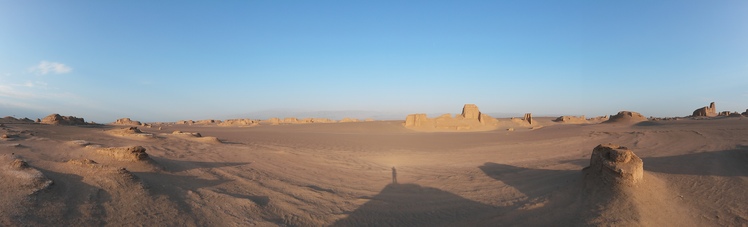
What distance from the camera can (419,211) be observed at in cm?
696

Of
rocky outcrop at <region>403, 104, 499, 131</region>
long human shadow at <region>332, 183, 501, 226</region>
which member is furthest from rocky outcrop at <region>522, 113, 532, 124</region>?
long human shadow at <region>332, 183, 501, 226</region>

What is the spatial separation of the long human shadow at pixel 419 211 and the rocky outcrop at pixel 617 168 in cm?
192

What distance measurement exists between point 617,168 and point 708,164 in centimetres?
306

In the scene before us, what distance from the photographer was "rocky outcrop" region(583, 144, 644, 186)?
19.9 feet

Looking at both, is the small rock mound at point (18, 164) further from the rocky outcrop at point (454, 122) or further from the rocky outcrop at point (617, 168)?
the rocky outcrop at point (454, 122)

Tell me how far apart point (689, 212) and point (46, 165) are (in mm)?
10207

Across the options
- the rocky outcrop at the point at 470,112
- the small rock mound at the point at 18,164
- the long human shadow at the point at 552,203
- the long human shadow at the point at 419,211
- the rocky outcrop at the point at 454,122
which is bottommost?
the long human shadow at the point at 419,211

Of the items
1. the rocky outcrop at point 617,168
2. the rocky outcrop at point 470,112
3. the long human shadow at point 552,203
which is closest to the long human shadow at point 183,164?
the long human shadow at point 552,203

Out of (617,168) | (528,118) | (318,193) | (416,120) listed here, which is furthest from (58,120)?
(528,118)

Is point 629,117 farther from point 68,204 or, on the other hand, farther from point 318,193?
point 68,204

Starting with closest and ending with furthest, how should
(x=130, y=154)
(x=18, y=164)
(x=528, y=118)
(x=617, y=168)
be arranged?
(x=18, y=164)
(x=617, y=168)
(x=130, y=154)
(x=528, y=118)

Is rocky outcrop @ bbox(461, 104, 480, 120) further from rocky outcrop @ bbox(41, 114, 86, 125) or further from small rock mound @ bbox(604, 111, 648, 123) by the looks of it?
rocky outcrop @ bbox(41, 114, 86, 125)

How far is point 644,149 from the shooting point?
13156mm

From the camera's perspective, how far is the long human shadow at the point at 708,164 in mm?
6867
